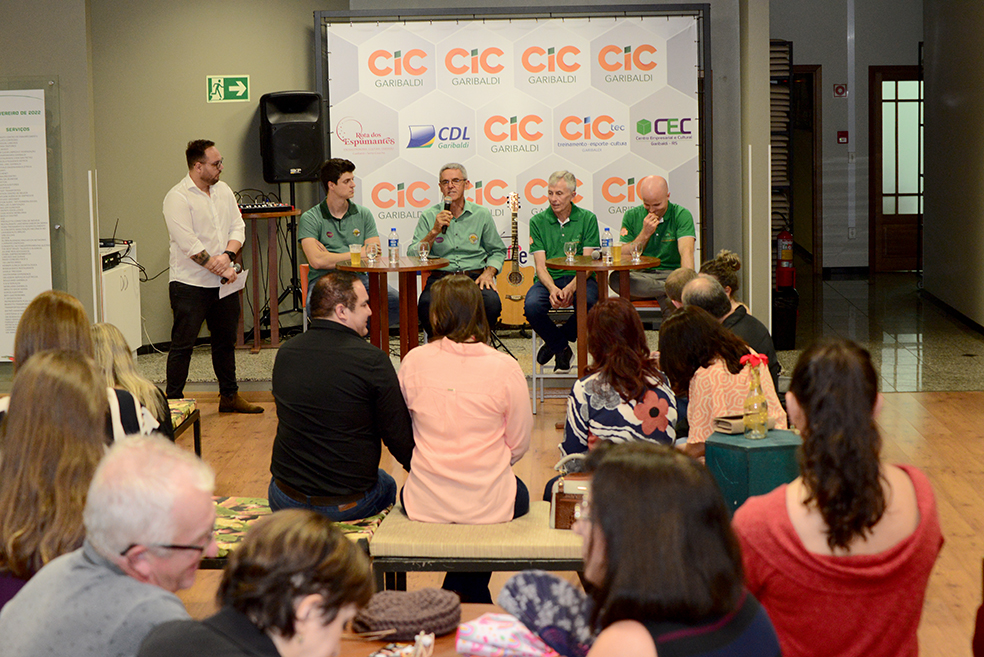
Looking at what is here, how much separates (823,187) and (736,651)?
40.1 feet

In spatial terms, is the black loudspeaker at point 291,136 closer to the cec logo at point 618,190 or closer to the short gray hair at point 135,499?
the cec logo at point 618,190

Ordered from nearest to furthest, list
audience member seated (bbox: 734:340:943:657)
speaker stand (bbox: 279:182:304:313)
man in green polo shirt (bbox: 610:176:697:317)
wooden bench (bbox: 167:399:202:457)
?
audience member seated (bbox: 734:340:943:657)
wooden bench (bbox: 167:399:202:457)
man in green polo shirt (bbox: 610:176:697:317)
speaker stand (bbox: 279:182:304:313)

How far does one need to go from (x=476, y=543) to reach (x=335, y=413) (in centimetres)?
62

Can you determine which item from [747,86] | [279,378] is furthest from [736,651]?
[747,86]

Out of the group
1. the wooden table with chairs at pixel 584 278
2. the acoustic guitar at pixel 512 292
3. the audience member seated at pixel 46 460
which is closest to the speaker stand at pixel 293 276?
the acoustic guitar at pixel 512 292

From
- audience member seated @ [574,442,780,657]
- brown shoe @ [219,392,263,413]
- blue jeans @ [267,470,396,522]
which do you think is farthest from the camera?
brown shoe @ [219,392,263,413]

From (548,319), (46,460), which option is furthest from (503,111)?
(46,460)

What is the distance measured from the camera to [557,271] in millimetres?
6918

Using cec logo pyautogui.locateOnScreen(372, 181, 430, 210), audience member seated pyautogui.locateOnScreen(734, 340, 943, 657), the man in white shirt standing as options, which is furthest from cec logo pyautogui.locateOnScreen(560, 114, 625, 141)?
audience member seated pyautogui.locateOnScreen(734, 340, 943, 657)

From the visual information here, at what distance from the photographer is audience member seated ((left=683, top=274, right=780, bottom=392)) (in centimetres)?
445

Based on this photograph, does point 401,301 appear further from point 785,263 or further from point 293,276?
point 785,263

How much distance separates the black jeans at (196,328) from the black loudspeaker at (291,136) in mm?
1984

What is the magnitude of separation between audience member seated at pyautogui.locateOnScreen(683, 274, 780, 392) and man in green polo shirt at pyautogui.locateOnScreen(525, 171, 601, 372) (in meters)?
1.95

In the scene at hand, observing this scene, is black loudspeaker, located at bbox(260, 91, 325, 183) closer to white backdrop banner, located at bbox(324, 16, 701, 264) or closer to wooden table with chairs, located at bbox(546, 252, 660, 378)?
white backdrop banner, located at bbox(324, 16, 701, 264)
